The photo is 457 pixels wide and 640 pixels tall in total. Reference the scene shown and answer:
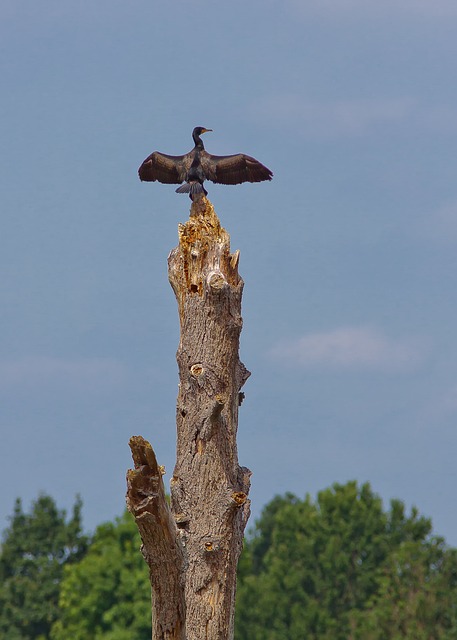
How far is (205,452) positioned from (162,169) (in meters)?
5.17

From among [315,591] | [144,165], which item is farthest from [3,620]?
[144,165]

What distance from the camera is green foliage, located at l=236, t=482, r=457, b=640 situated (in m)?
66.7

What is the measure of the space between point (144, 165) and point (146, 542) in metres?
6.96

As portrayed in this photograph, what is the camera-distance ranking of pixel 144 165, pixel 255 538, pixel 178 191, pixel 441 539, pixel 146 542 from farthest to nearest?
pixel 255 538
pixel 441 539
pixel 144 165
pixel 178 191
pixel 146 542

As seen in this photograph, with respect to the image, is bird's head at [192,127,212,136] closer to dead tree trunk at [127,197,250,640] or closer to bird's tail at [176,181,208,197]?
bird's tail at [176,181,208,197]

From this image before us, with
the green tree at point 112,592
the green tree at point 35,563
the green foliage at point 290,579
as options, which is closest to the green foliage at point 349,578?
the green foliage at point 290,579

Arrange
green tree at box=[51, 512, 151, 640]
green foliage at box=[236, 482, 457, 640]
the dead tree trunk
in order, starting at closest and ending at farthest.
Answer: the dead tree trunk → green tree at box=[51, 512, 151, 640] → green foliage at box=[236, 482, 457, 640]

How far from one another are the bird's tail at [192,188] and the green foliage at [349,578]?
150 feet

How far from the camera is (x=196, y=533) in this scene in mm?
18484

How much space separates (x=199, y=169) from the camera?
21109 millimetres

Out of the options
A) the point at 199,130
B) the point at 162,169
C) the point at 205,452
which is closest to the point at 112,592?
the point at 199,130

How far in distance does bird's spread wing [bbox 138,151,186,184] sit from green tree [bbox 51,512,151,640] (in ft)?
139

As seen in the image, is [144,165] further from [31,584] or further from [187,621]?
[31,584]

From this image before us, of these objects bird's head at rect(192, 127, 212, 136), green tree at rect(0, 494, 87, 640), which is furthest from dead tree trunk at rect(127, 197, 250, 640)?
green tree at rect(0, 494, 87, 640)
